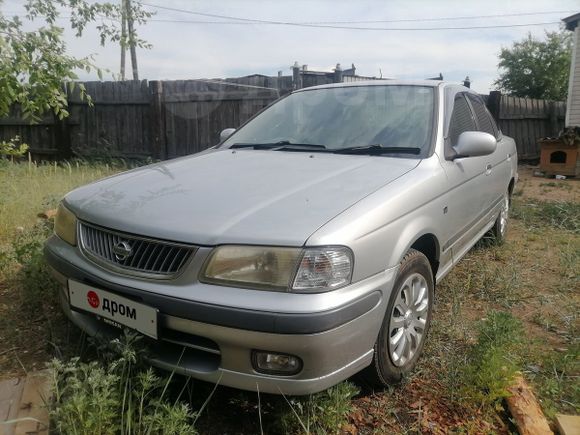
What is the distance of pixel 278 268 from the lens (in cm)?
177

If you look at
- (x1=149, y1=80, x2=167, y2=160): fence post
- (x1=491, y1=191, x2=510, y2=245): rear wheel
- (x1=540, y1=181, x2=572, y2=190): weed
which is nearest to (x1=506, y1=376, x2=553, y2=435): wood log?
(x1=491, y1=191, x2=510, y2=245): rear wheel

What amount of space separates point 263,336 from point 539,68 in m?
30.4

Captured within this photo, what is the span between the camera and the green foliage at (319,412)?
195 cm

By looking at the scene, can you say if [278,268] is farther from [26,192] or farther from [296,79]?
[296,79]

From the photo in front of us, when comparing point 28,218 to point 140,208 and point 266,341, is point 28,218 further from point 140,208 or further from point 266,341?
point 266,341

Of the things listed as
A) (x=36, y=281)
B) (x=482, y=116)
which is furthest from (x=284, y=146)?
(x=482, y=116)

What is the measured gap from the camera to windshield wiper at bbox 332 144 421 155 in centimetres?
274

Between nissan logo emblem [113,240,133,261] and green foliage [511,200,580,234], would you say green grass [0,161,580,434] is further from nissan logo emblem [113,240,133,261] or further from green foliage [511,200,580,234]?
green foliage [511,200,580,234]

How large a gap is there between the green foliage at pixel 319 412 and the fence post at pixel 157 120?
8414mm

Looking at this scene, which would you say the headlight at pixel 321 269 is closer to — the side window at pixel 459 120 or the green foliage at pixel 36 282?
the side window at pixel 459 120

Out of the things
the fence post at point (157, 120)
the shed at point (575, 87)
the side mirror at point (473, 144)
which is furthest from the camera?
the shed at point (575, 87)

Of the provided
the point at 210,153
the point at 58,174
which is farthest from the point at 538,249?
the point at 58,174

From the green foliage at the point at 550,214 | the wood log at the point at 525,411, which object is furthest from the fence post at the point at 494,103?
the wood log at the point at 525,411

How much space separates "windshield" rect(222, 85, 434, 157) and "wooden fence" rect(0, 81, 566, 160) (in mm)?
5342
